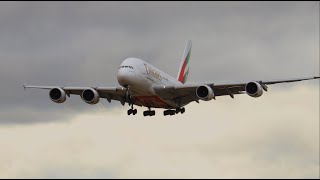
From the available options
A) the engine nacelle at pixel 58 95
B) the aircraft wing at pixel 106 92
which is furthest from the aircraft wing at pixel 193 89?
the engine nacelle at pixel 58 95

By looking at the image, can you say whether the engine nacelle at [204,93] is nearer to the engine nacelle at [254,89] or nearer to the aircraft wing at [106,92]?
the engine nacelle at [254,89]

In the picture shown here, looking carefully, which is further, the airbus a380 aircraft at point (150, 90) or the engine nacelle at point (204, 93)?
the engine nacelle at point (204, 93)

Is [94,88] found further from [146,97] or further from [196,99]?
→ [196,99]

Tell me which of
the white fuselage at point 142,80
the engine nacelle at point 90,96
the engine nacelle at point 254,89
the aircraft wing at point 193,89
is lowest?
the engine nacelle at point 90,96

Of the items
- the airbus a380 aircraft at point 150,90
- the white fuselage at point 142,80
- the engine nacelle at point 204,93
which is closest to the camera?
the white fuselage at point 142,80

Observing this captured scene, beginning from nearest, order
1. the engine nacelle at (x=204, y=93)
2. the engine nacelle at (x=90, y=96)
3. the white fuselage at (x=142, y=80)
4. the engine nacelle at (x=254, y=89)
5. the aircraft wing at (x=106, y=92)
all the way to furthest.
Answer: the engine nacelle at (x=254, y=89)
the white fuselage at (x=142, y=80)
the engine nacelle at (x=204, y=93)
the aircraft wing at (x=106, y=92)
the engine nacelle at (x=90, y=96)

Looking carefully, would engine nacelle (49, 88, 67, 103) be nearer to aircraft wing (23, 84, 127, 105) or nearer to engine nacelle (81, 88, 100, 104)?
aircraft wing (23, 84, 127, 105)

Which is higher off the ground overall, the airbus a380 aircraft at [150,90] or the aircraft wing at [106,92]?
the airbus a380 aircraft at [150,90]

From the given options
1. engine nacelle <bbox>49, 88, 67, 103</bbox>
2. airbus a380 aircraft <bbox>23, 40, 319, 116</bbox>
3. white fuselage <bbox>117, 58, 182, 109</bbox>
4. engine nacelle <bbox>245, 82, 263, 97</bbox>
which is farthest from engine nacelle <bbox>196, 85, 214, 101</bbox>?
engine nacelle <bbox>49, 88, 67, 103</bbox>
